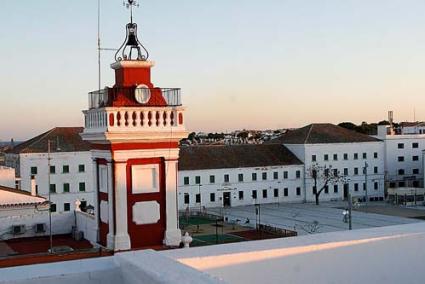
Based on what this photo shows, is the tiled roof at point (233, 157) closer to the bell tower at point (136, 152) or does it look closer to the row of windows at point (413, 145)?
the row of windows at point (413, 145)

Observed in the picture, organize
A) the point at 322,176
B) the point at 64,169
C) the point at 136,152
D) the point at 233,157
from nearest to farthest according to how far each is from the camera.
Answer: the point at 136,152 → the point at 64,169 → the point at 233,157 → the point at 322,176

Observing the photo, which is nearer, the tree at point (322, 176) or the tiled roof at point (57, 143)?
the tiled roof at point (57, 143)

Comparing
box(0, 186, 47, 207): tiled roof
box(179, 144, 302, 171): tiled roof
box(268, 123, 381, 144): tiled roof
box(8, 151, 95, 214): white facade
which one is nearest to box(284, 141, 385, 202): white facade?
box(268, 123, 381, 144): tiled roof

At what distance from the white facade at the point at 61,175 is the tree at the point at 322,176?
72.2 feet

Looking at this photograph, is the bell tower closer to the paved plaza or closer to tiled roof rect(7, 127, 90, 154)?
the paved plaza

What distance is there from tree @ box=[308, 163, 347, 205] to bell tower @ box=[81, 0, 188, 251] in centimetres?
4904

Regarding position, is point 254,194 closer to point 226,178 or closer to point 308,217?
point 226,178

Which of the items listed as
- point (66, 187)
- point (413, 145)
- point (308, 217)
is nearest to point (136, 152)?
point (308, 217)

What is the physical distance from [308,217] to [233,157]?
12.7 metres

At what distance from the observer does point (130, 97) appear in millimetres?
11461

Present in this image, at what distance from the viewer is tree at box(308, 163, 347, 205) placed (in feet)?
196

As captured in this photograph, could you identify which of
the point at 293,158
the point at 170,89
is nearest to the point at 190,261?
the point at 170,89

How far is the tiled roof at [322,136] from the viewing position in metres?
61.4

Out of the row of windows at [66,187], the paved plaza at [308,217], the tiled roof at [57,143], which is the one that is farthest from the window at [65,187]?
the paved plaza at [308,217]
